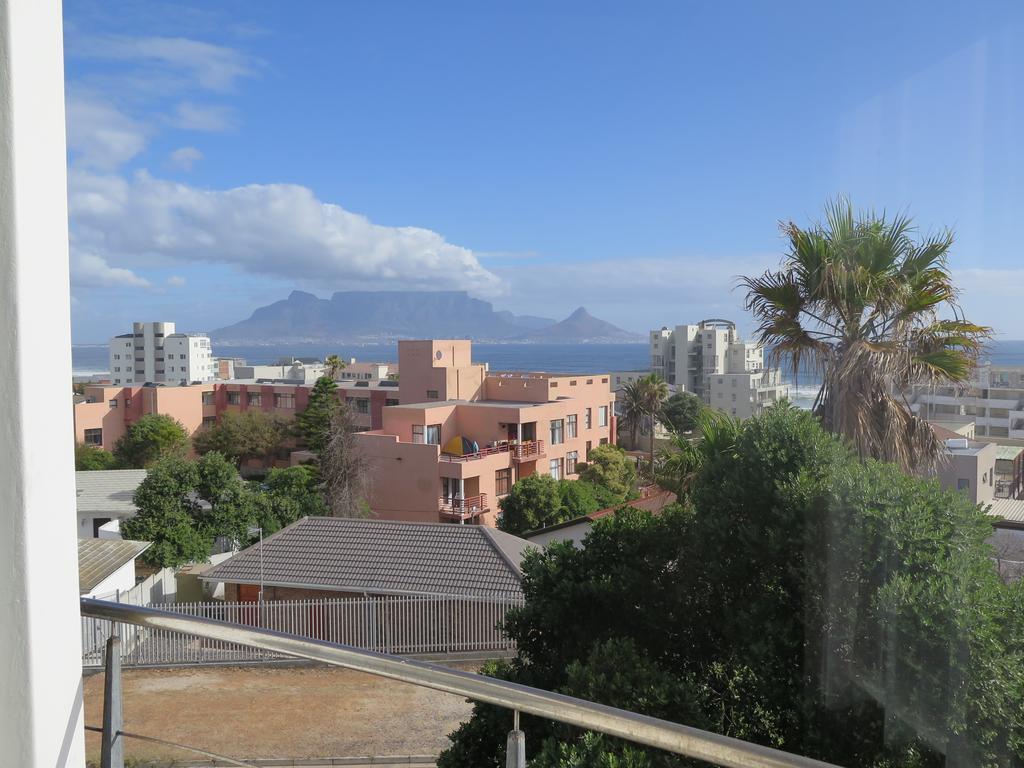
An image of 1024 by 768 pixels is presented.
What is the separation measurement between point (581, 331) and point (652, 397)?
28.2 metres

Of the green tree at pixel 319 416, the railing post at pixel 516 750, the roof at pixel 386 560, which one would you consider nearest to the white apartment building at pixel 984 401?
the railing post at pixel 516 750

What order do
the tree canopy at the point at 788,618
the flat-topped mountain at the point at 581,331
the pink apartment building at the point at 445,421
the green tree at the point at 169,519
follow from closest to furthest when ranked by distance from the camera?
the tree canopy at the point at 788,618 → the green tree at the point at 169,519 → the pink apartment building at the point at 445,421 → the flat-topped mountain at the point at 581,331

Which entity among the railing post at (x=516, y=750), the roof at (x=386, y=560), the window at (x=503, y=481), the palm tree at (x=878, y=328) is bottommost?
the window at (x=503, y=481)

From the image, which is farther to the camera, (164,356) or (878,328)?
(164,356)

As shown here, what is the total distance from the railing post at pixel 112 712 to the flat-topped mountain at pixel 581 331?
40.3m

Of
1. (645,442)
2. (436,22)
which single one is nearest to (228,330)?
(645,442)

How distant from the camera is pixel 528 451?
20578 mm

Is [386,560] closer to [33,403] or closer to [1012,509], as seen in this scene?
[1012,509]

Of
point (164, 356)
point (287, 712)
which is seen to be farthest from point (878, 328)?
point (164, 356)

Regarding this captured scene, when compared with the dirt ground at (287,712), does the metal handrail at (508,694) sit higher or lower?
higher

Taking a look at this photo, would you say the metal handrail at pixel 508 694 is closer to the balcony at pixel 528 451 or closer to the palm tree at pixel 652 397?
the balcony at pixel 528 451

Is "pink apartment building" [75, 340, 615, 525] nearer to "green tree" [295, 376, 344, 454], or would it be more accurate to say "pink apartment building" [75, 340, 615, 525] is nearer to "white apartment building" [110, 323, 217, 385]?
"green tree" [295, 376, 344, 454]

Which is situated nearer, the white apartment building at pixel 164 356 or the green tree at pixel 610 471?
the green tree at pixel 610 471

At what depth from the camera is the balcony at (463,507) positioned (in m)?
18.3
